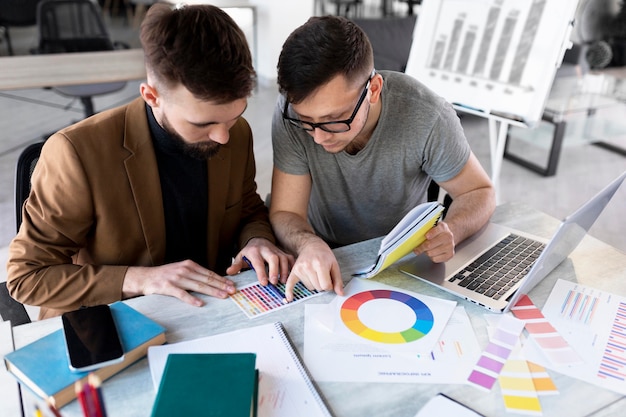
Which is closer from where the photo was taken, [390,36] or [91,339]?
[91,339]

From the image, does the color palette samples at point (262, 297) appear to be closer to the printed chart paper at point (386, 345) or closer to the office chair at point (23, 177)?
the printed chart paper at point (386, 345)

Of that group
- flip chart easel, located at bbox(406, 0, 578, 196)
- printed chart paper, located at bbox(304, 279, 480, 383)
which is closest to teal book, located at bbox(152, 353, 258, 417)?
printed chart paper, located at bbox(304, 279, 480, 383)

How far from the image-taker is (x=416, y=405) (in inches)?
36.2

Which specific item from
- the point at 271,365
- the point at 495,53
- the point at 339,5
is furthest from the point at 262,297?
the point at 339,5

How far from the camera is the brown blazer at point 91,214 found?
122 cm

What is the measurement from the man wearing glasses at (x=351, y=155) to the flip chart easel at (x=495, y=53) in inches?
29.9

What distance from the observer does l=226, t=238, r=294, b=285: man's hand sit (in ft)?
4.15

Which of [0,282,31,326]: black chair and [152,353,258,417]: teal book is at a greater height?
[152,353,258,417]: teal book

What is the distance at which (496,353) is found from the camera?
1.04m

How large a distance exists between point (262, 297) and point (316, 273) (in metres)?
0.13

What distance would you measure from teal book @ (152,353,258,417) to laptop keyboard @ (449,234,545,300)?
573mm

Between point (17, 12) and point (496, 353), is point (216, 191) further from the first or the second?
point (17, 12)

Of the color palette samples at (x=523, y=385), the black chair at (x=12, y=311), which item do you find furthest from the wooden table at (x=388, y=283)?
the black chair at (x=12, y=311)

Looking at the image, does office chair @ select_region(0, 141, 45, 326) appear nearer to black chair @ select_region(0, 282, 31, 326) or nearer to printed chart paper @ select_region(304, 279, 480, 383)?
black chair @ select_region(0, 282, 31, 326)
